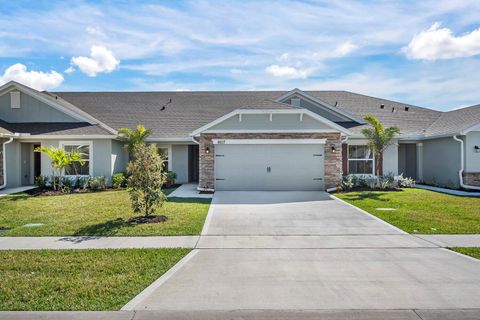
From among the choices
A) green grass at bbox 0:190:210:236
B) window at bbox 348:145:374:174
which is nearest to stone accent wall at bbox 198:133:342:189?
green grass at bbox 0:190:210:236

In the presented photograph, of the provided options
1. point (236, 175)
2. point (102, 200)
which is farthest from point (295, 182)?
point (102, 200)

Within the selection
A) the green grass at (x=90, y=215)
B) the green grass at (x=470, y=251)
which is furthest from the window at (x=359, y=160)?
the green grass at (x=470, y=251)

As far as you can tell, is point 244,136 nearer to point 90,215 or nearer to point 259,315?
point 90,215

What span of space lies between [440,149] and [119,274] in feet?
60.6

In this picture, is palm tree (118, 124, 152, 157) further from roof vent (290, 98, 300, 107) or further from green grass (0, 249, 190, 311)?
green grass (0, 249, 190, 311)

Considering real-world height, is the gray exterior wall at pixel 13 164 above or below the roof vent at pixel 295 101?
below

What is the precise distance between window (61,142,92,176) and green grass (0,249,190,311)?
11.8 metres

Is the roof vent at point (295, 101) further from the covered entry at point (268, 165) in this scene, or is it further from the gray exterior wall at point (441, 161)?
the gray exterior wall at point (441, 161)

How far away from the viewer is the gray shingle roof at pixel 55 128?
17.8 metres

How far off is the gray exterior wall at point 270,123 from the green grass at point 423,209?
143 inches

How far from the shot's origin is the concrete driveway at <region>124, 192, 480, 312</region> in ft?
15.4

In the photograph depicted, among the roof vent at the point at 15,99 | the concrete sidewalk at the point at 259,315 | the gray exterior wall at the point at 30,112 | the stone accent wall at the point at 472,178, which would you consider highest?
the roof vent at the point at 15,99

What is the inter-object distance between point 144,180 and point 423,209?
9198mm

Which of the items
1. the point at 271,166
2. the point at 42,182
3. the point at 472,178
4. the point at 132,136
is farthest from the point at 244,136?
the point at 472,178
